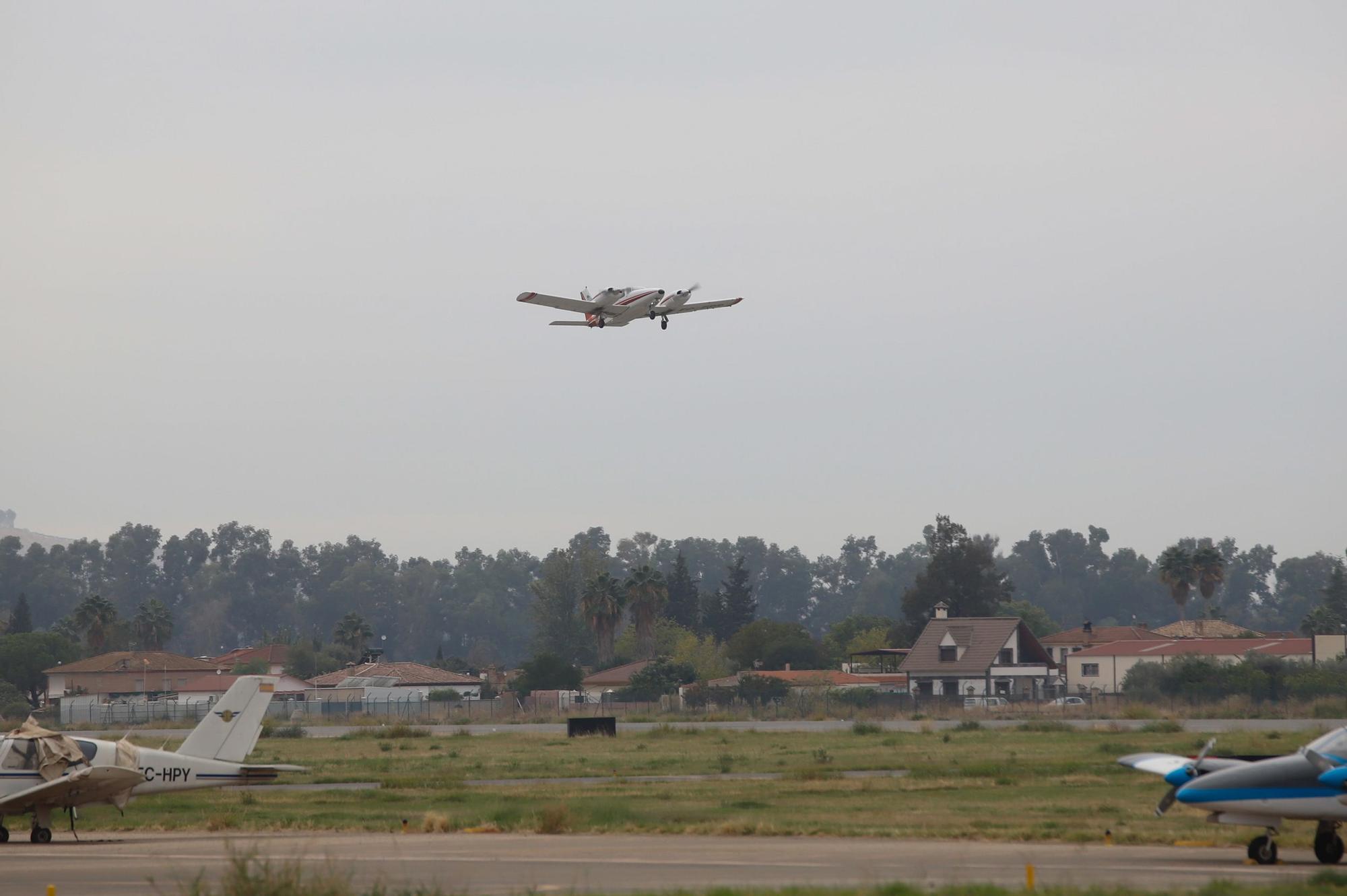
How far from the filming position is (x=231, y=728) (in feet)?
83.5

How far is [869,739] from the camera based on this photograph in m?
46.7

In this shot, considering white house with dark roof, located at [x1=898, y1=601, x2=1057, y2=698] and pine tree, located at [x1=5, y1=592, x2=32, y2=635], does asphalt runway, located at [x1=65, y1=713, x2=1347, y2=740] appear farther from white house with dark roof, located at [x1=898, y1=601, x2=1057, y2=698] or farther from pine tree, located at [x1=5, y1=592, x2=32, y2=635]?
pine tree, located at [x1=5, y1=592, x2=32, y2=635]

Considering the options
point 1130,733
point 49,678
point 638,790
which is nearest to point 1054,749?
point 1130,733

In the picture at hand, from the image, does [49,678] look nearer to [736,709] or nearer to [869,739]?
[736,709]

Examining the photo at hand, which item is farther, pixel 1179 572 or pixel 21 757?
pixel 1179 572

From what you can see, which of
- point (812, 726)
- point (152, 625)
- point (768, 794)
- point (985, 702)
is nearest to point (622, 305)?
point (768, 794)

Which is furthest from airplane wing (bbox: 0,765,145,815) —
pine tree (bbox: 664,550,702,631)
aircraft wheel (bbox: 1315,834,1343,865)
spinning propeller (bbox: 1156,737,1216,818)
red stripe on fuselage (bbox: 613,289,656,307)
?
pine tree (bbox: 664,550,702,631)

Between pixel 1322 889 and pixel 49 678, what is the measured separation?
9644 cm

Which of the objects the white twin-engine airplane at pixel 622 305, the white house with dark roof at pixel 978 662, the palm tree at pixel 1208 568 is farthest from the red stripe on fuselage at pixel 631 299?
the palm tree at pixel 1208 568

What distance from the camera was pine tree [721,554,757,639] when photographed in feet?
423

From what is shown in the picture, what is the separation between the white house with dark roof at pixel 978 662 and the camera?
8131 centimetres

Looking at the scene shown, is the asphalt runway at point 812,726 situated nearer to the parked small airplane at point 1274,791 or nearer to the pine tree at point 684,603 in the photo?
the parked small airplane at point 1274,791

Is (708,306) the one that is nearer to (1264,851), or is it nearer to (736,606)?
(1264,851)

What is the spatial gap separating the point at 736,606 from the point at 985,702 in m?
57.6
